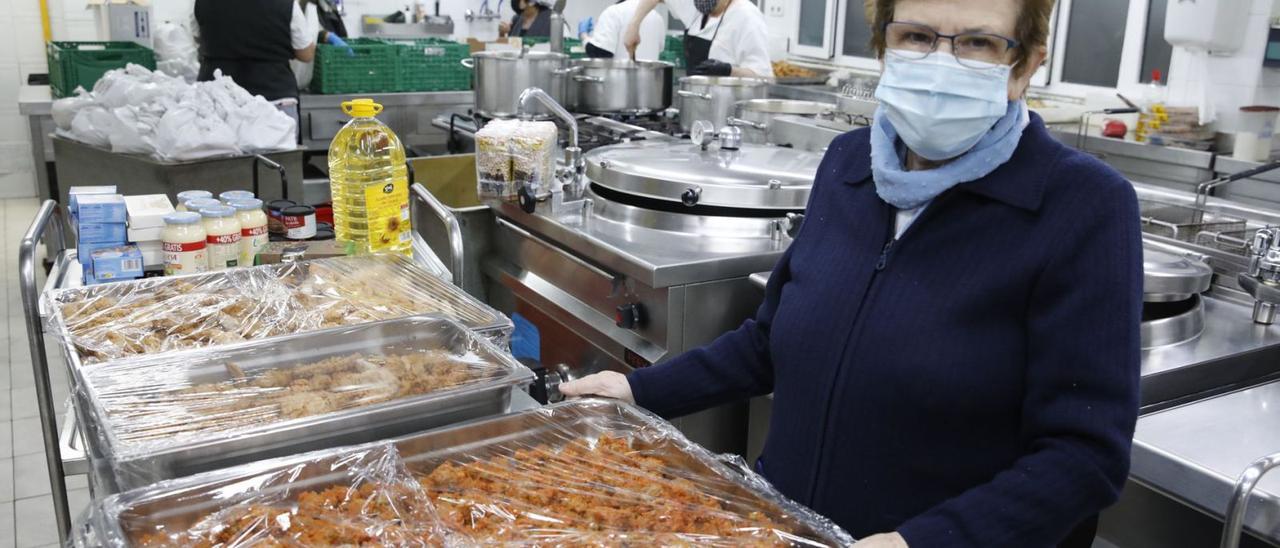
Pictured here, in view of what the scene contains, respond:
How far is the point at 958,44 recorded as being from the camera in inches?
50.5

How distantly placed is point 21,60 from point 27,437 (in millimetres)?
4532

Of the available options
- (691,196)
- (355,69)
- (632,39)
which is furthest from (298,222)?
(355,69)

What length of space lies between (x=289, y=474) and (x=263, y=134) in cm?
288

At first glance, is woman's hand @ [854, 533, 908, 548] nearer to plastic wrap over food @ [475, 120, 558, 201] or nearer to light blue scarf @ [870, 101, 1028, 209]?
light blue scarf @ [870, 101, 1028, 209]

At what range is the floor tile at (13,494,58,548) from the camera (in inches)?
112

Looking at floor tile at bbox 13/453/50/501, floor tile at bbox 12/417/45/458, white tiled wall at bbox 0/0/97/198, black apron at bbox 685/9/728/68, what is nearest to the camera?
floor tile at bbox 13/453/50/501

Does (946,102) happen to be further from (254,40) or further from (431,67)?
(431,67)

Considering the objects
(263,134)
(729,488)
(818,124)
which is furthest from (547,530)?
(263,134)

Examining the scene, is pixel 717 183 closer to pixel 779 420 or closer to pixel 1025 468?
pixel 779 420

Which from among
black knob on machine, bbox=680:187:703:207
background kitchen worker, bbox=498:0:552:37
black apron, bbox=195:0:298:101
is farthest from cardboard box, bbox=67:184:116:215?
background kitchen worker, bbox=498:0:552:37

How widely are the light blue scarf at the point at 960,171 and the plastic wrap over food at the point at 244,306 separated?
73 cm

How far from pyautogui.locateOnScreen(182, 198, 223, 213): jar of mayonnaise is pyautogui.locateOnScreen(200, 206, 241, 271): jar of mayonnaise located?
0.05 ft

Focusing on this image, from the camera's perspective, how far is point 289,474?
1.22 m

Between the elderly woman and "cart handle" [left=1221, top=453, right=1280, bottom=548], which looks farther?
"cart handle" [left=1221, top=453, right=1280, bottom=548]
